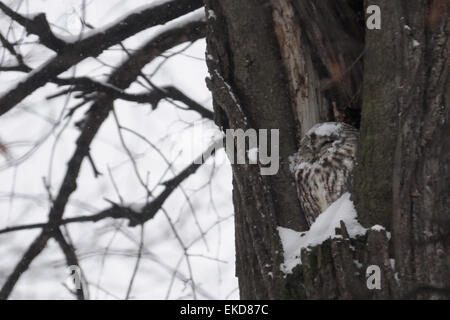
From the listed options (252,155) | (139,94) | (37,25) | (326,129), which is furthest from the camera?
(139,94)

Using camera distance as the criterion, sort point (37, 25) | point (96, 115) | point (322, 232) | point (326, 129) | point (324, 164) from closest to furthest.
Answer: point (322, 232)
point (326, 129)
point (324, 164)
point (37, 25)
point (96, 115)

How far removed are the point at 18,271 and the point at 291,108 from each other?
1851 millimetres

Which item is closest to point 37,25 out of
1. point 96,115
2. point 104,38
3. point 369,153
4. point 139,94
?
point 104,38

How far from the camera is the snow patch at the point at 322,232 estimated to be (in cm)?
244

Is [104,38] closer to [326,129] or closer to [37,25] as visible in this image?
[37,25]

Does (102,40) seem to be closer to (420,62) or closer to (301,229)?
(301,229)

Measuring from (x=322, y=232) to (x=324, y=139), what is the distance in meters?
0.99

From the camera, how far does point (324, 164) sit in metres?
3.63

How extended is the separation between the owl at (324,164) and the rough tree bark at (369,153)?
8.5 inches

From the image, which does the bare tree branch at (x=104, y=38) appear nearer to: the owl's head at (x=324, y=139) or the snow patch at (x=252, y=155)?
the owl's head at (x=324, y=139)

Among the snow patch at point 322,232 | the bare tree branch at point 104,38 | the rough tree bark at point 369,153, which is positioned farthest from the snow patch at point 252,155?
the bare tree branch at point 104,38

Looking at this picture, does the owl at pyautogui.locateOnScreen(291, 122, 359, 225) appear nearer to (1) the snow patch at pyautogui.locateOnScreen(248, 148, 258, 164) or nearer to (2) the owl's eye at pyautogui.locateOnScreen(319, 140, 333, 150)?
(2) the owl's eye at pyautogui.locateOnScreen(319, 140, 333, 150)

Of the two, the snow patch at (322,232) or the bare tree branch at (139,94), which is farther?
the bare tree branch at (139,94)

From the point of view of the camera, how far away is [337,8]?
330 centimetres
